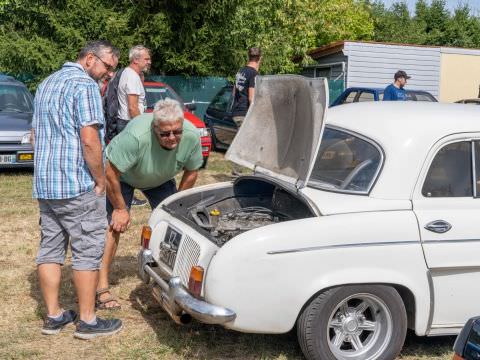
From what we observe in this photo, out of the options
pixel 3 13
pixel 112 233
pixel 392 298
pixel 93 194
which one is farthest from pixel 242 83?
pixel 3 13

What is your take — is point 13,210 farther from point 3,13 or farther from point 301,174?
point 3,13

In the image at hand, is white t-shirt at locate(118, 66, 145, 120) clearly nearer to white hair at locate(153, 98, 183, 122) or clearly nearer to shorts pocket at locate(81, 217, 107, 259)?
white hair at locate(153, 98, 183, 122)

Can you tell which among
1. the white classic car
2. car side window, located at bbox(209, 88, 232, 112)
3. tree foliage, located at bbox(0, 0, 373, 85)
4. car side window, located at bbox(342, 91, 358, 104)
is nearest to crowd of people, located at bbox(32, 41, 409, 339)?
the white classic car

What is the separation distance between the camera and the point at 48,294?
5078mm

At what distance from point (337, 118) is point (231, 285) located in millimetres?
1739

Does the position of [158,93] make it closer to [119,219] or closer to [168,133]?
[119,219]

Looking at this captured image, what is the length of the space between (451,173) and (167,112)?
192 cm

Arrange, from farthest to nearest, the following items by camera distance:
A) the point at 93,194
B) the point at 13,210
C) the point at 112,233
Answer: the point at 13,210 → the point at 112,233 → the point at 93,194

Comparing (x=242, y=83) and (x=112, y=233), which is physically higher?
(x=242, y=83)

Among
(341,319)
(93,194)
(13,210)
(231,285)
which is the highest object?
(93,194)

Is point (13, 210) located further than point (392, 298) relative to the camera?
Yes

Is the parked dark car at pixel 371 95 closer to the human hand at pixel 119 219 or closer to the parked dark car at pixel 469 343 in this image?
the human hand at pixel 119 219

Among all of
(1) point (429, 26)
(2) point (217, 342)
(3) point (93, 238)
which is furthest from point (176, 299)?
(1) point (429, 26)

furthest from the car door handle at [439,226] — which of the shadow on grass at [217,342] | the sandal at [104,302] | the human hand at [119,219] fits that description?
the sandal at [104,302]
